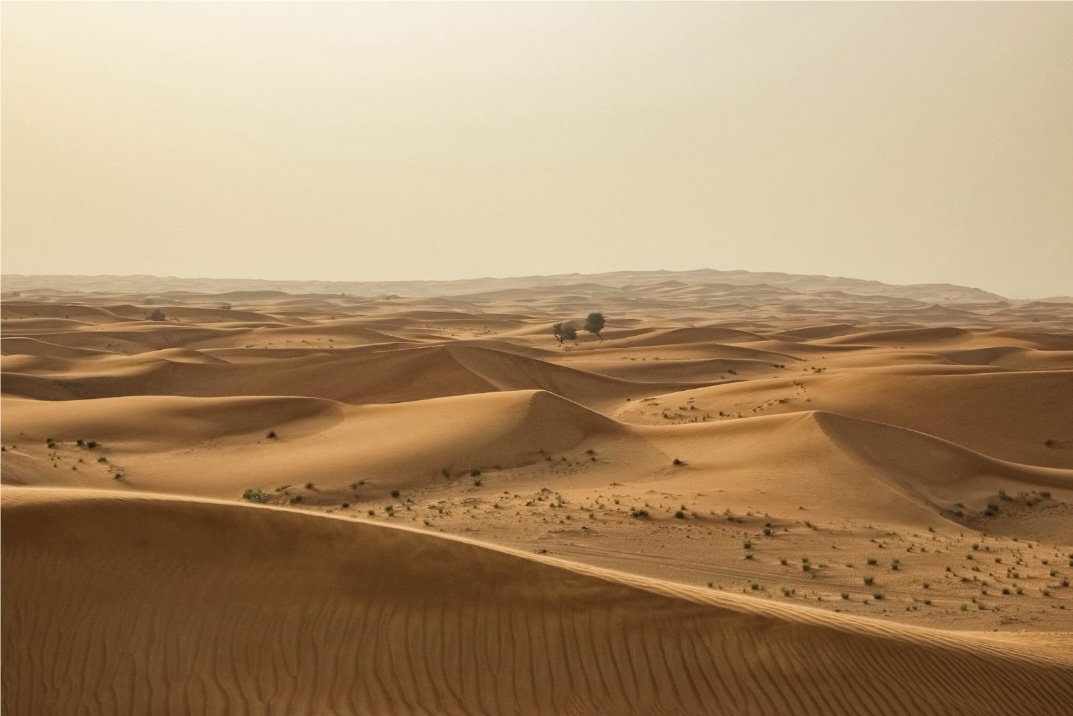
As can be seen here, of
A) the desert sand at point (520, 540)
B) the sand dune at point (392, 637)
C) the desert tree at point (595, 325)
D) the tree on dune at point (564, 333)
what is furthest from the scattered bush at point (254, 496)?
the desert tree at point (595, 325)

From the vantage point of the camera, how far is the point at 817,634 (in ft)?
27.8

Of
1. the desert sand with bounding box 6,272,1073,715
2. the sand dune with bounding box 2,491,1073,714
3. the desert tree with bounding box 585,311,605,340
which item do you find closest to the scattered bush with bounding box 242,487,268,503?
the desert sand with bounding box 6,272,1073,715

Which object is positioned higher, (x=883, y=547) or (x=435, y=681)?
(x=435, y=681)

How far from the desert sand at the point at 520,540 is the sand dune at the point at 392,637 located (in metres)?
0.03

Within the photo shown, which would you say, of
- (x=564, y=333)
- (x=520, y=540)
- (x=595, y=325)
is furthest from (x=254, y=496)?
(x=595, y=325)

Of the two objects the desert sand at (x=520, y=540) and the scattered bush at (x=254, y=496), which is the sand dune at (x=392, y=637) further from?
the scattered bush at (x=254, y=496)

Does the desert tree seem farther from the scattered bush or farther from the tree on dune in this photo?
the scattered bush

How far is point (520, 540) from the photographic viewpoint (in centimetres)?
1406

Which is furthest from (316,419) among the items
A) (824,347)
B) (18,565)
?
(824,347)

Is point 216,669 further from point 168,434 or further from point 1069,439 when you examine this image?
point 1069,439

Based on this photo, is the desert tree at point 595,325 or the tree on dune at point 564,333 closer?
the tree on dune at point 564,333

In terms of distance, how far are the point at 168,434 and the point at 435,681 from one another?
58.2ft

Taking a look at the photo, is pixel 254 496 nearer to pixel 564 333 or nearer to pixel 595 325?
pixel 564 333

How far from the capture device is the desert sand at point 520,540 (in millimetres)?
7695
